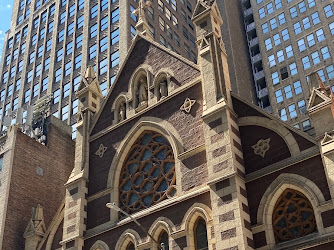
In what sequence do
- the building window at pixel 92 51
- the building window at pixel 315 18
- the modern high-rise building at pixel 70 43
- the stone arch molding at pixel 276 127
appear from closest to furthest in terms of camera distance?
1. the stone arch molding at pixel 276 127
2. the modern high-rise building at pixel 70 43
3. the building window at pixel 92 51
4. the building window at pixel 315 18

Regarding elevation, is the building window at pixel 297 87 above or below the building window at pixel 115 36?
below

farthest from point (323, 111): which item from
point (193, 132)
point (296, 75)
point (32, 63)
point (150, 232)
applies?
point (32, 63)

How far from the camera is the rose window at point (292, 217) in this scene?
843 inches

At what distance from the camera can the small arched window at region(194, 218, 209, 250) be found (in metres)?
23.7

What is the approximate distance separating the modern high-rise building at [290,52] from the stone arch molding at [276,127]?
41.8m

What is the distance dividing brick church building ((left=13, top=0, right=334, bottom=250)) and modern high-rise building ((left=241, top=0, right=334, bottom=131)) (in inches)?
1528

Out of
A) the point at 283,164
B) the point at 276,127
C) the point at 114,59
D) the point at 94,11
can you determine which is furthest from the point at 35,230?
the point at 94,11

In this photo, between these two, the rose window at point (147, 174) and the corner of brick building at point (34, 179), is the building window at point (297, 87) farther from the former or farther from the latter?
the rose window at point (147, 174)

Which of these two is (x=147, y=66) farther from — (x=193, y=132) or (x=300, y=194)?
(x=300, y=194)

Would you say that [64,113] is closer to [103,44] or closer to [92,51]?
[92,51]

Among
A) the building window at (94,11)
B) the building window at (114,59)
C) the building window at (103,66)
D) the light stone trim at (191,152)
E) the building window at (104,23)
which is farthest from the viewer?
the building window at (94,11)

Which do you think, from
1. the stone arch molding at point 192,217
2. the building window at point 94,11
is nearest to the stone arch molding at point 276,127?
the stone arch molding at point 192,217

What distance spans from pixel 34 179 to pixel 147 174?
40.6 feet

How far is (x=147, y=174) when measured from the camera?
2811cm
